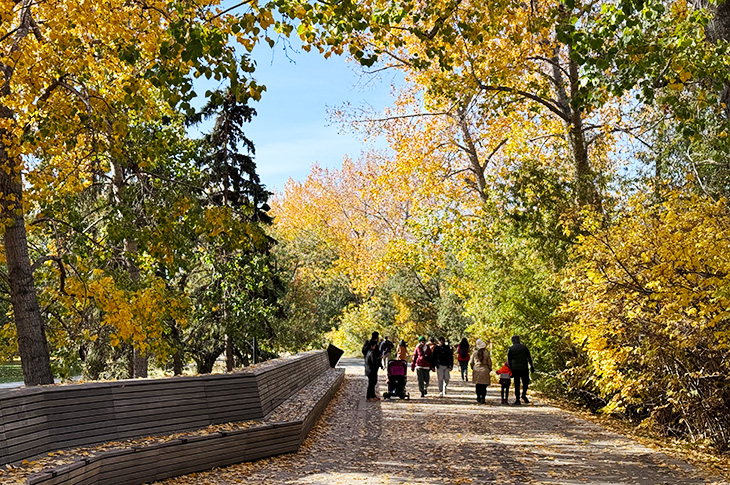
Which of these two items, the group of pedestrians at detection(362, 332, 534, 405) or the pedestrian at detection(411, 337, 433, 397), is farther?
the pedestrian at detection(411, 337, 433, 397)

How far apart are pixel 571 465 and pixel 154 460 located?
4866 mm

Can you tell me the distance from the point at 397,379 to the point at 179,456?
11.0 meters

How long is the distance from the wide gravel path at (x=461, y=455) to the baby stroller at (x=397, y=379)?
3.27 metres

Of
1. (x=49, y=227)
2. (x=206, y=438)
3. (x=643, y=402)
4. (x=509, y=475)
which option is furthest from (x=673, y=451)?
(x=49, y=227)

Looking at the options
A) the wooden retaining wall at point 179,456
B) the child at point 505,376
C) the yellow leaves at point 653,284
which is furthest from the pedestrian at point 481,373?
the wooden retaining wall at point 179,456

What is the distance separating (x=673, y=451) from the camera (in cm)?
1006

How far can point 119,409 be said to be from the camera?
26.0 ft

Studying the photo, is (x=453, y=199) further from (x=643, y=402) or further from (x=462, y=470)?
(x=462, y=470)

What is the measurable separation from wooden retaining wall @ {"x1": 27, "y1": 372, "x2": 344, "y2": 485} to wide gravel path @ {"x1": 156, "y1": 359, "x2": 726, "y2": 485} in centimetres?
14

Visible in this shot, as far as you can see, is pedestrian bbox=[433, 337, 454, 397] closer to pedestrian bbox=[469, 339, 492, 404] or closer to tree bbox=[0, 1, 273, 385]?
pedestrian bbox=[469, 339, 492, 404]

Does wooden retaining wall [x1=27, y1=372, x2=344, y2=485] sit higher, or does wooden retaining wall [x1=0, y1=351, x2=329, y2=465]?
wooden retaining wall [x1=0, y1=351, x2=329, y2=465]

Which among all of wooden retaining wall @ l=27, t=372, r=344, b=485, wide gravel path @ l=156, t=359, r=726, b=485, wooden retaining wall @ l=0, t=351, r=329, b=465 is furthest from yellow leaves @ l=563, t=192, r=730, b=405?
wooden retaining wall @ l=0, t=351, r=329, b=465

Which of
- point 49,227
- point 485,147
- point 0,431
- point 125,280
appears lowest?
point 0,431

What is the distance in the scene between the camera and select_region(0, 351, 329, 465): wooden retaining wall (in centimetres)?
653
